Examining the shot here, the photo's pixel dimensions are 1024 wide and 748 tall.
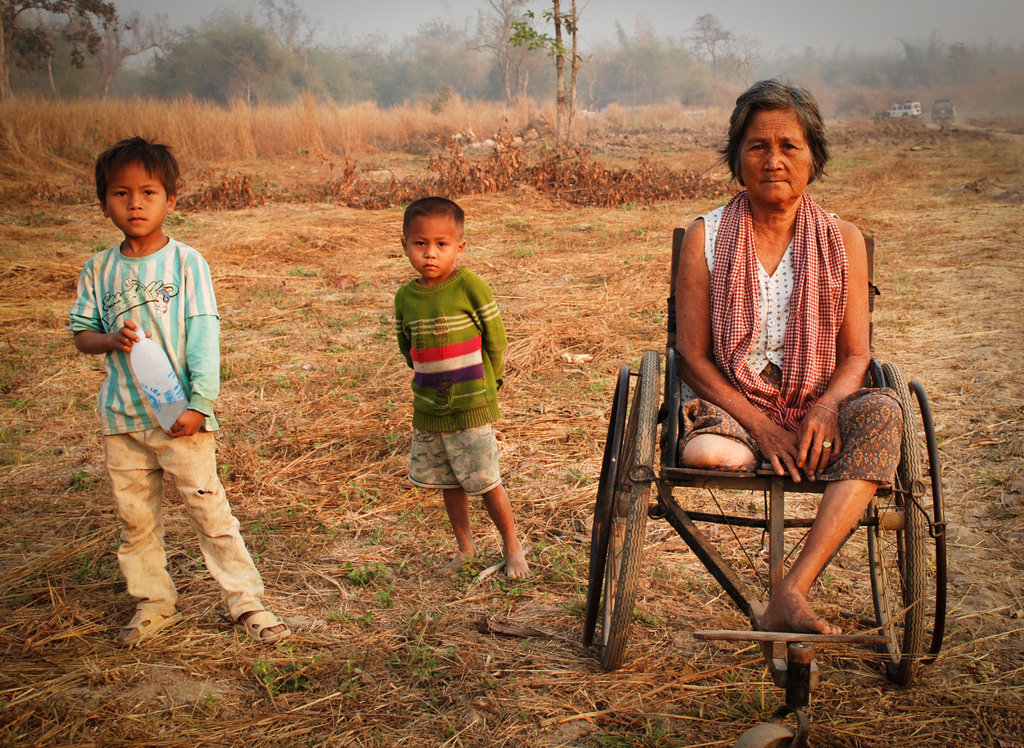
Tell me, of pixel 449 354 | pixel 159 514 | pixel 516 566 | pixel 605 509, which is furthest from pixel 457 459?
pixel 159 514

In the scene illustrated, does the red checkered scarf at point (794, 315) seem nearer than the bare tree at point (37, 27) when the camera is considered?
Yes

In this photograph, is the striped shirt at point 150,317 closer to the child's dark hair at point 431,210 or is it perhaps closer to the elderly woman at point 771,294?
the child's dark hair at point 431,210

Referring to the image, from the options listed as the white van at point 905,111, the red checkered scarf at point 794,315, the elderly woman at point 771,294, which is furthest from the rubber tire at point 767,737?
the white van at point 905,111

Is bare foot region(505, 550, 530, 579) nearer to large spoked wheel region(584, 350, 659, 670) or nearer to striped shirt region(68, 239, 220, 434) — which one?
large spoked wheel region(584, 350, 659, 670)

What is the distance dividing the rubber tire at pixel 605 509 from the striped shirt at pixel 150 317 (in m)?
1.28

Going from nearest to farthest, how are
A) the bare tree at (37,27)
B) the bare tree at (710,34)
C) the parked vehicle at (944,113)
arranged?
the bare tree at (37,27) → the parked vehicle at (944,113) → the bare tree at (710,34)

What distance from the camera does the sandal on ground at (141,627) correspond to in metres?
2.57

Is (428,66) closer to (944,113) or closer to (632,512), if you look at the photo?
(944,113)

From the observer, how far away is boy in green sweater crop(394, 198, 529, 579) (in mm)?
2777

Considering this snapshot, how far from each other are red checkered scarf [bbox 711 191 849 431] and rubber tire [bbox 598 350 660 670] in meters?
0.27

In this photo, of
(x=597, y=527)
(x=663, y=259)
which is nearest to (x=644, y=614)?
(x=597, y=527)

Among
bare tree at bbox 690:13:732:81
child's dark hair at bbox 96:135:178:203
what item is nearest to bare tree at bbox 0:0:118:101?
child's dark hair at bbox 96:135:178:203

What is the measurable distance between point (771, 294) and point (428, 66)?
74553mm

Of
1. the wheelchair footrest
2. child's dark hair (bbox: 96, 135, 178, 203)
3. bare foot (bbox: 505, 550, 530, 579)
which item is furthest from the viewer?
bare foot (bbox: 505, 550, 530, 579)
